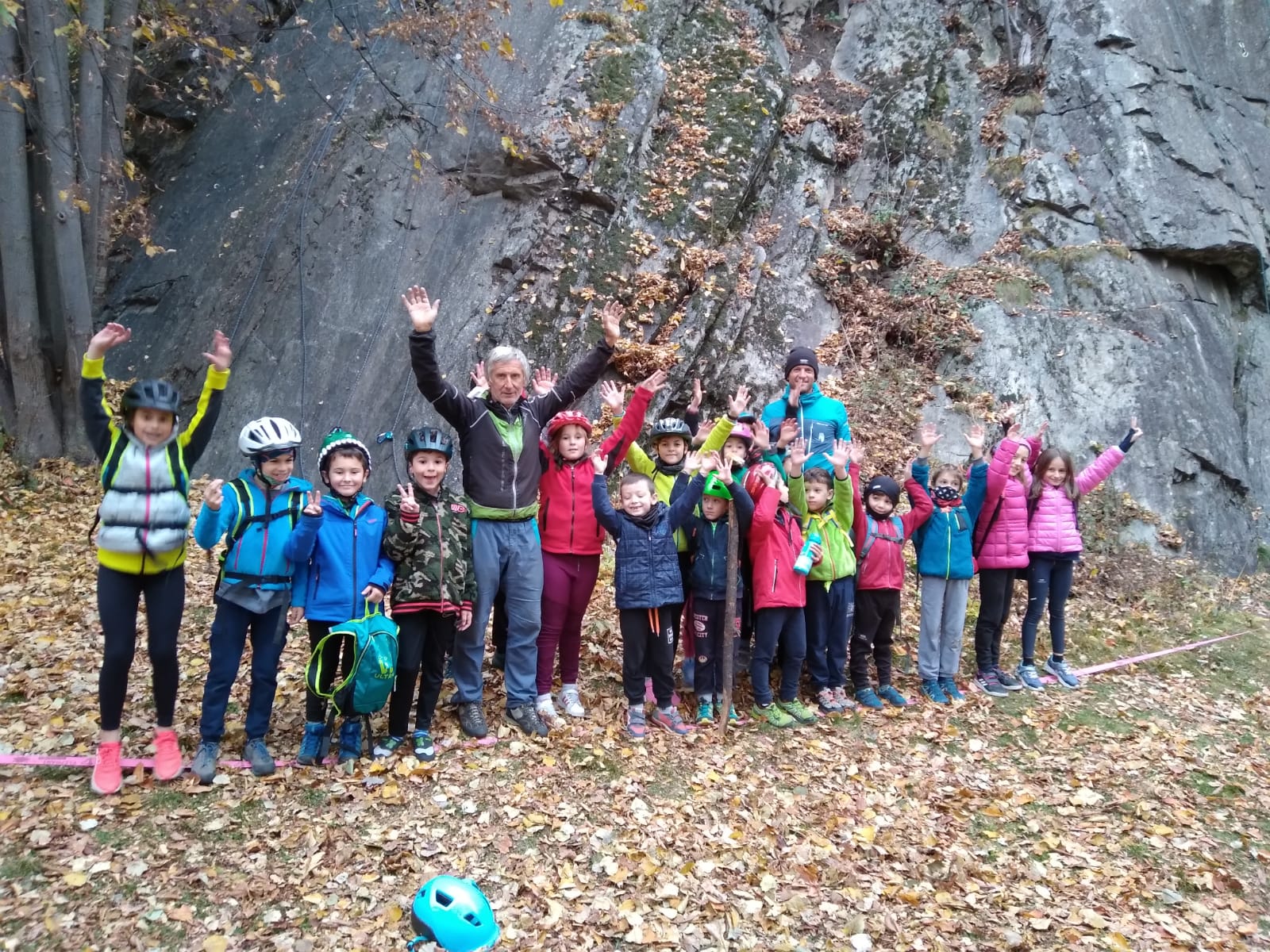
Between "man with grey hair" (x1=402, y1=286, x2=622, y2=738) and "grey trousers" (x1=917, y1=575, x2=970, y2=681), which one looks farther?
"grey trousers" (x1=917, y1=575, x2=970, y2=681)

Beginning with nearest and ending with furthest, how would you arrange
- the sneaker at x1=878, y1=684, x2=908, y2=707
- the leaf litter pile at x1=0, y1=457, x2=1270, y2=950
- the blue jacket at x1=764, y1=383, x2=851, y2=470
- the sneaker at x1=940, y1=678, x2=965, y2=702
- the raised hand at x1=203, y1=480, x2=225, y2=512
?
the leaf litter pile at x1=0, y1=457, x2=1270, y2=950 < the raised hand at x1=203, y1=480, x2=225, y2=512 < the sneaker at x1=878, y1=684, x2=908, y2=707 < the sneaker at x1=940, y1=678, x2=965, y2=702 < the blue jacket at x1=764, y1=383, x2=851, y2=470

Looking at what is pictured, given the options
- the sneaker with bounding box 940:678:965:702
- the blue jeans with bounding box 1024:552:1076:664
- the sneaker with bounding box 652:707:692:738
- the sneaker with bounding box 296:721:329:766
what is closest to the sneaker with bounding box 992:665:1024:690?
the blue jeans with bounding box 1024:552:1076:664

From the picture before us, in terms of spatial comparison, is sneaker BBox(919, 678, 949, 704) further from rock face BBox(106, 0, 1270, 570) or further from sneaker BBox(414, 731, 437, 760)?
rock face BBox(106, 0, 1270, 570)

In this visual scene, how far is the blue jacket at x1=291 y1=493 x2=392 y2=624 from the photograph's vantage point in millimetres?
4594

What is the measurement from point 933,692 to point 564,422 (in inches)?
159

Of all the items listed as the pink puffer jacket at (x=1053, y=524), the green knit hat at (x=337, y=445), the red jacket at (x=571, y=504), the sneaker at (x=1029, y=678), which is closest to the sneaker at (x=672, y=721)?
the red jacket at (x=571, y=504)

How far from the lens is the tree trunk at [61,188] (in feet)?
27.8

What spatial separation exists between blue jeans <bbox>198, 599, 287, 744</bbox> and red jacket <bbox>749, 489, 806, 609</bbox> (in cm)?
334

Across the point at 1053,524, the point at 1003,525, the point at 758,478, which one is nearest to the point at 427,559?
the point at 758,478

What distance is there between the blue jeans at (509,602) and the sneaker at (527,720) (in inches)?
1.7

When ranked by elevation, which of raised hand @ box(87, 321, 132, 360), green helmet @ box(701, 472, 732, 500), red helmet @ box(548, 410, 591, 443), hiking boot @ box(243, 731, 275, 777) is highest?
raised hand @ box(87, 321, 132, 360)

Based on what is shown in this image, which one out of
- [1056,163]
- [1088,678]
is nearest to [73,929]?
[1088,678]

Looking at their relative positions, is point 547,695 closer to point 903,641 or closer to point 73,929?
point 73,929

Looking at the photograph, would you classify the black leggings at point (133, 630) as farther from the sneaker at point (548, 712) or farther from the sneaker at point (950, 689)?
the sneaker at point (950, 689)
